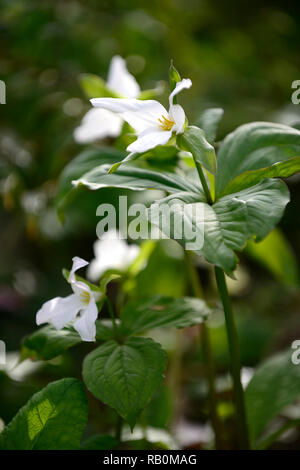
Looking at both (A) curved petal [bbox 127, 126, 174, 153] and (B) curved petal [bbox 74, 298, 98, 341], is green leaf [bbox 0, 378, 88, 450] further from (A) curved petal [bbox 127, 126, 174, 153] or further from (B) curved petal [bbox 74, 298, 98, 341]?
(A) curved petal [bbox 127, 126, 174, 153]

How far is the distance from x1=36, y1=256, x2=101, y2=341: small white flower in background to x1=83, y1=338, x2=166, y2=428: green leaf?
0.07 metres

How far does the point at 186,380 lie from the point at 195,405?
84mm

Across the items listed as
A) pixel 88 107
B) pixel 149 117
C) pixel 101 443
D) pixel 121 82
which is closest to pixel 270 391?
pixel 101 443

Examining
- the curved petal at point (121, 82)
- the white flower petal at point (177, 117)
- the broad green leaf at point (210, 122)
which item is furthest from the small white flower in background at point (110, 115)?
the white flower petal at point (177, 117)

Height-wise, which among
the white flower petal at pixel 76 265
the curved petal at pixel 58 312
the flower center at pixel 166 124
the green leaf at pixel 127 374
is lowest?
the green leaf at pixel 127 374

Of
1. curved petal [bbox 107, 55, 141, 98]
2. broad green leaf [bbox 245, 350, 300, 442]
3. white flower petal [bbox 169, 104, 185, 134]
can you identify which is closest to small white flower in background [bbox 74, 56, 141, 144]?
curved petal [bbox 107, 55, 141, 98]

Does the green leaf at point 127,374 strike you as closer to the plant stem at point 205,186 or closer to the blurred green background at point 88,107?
the plant stem at point 205,186

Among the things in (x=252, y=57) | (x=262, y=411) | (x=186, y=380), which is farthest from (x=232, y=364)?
(x=252, y=57)

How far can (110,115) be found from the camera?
0.89m

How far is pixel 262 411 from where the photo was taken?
795 millimetres

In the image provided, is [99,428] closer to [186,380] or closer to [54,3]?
[186,380]

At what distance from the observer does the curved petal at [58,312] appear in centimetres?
62

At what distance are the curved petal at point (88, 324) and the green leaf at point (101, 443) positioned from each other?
0.21 metres

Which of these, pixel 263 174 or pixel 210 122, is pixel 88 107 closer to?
pixel 210 122
